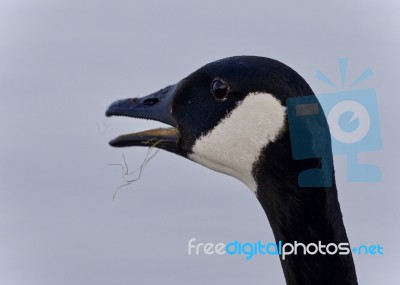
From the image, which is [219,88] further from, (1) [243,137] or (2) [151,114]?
(2) [151,114]

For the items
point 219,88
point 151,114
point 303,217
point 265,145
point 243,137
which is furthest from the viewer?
point 151,114

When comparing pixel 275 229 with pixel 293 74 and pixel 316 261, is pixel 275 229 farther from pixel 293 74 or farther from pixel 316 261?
pixel 293 74

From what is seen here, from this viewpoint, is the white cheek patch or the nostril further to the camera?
the nostril

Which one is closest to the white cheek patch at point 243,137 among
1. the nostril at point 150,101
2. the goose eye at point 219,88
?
the goose eye at point 219,88

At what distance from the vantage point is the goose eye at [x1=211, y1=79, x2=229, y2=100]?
19.7ft

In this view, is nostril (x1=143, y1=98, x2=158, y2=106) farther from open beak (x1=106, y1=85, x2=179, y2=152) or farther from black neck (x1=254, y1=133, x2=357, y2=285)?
black neck (x1=254, y1=133, x2=357, y2=285)

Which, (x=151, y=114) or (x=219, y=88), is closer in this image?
(x=219, y=88)

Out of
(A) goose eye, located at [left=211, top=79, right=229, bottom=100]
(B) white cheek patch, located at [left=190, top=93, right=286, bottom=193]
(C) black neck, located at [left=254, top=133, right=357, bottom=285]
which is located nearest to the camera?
(C) black neck, located at [left=254, top=133, right=357, bottom=285]

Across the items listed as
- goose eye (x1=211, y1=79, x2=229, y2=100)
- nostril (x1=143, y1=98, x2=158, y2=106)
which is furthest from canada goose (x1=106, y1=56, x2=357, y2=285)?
nostril (x1=143, y1=98, x2=158, y2=106)

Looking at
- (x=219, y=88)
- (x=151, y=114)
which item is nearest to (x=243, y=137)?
(x=219, y=88)

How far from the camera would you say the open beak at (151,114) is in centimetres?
616

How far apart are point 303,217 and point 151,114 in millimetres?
1306

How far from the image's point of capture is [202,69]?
6.23 metres

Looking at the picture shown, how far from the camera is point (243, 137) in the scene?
231 inches
